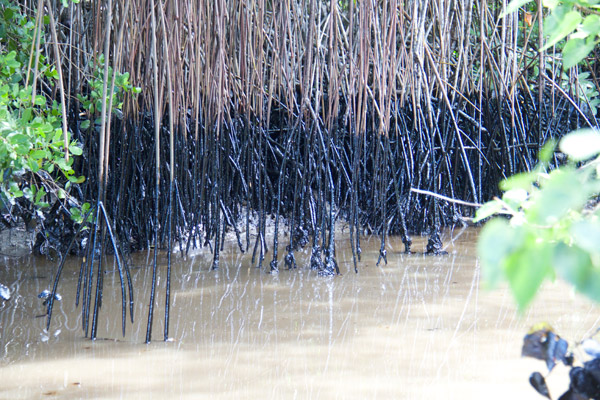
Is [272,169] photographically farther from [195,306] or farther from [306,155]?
[195,306]

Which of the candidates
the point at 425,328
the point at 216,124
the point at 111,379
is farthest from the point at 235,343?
the point at 216,124

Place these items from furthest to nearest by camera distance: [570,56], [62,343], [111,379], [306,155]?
[306,155]
[62,343]
[111,379]
[570,56]

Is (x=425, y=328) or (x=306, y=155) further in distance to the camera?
(x=306, y=155)

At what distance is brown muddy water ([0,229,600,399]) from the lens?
1705 millimetres

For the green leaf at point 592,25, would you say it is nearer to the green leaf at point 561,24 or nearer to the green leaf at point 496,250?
the green leaf at point 561,24

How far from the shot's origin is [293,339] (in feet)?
6.84

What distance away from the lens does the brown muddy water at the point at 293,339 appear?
1.71 meters

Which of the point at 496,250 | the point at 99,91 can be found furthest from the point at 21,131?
the point at 496,250

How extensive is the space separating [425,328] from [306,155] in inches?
42.2

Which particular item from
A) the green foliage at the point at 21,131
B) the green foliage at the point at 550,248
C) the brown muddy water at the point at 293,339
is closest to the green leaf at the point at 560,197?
the green foliage at the point at 550,248

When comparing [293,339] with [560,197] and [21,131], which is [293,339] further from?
[560,197]

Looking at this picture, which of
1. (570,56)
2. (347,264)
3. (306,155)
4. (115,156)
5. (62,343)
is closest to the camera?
(570,56)

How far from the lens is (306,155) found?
9.64 ft

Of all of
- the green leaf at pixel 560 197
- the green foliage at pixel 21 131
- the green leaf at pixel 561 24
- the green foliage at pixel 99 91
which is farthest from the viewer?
the green foliage at pixel 99 91
